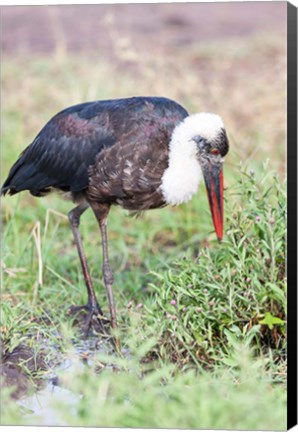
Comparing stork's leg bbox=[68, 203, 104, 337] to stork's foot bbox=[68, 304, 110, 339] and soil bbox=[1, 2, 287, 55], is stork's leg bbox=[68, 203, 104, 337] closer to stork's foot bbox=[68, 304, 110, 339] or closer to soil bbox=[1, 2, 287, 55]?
stork's foot bbox=[68, 304, 110, 339]

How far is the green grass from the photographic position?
430 cm

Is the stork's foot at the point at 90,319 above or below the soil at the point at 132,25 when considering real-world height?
below

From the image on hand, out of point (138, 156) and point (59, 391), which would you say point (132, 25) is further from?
point (59, 391)

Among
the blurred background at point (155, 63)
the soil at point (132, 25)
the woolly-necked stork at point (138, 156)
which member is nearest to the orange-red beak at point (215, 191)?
the woolly-necked stork at point (138, 156)

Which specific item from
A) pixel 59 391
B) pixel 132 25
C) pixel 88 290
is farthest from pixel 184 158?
pixel 132 25

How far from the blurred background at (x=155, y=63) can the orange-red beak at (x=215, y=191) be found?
1.67 meters

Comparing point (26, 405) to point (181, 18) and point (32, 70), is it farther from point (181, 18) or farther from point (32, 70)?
point (181, 18)

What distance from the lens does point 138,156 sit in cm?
544

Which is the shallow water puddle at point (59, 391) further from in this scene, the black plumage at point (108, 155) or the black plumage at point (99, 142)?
the black plumage at point (99, 142)

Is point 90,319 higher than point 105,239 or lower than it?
lower

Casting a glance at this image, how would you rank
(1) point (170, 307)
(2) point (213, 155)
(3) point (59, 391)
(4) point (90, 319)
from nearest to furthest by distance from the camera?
(3) point (59, 391)
(1) point (170, 307)
(2) point (213, 155)
(4) point (90, 319)

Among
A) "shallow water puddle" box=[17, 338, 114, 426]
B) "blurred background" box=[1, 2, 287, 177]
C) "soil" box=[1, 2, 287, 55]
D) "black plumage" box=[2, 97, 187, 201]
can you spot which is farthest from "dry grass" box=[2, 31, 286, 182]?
"shallow water puddle" box=[17, 338, 114, 426]

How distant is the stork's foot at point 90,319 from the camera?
576 cm

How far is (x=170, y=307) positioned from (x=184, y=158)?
818 mm
